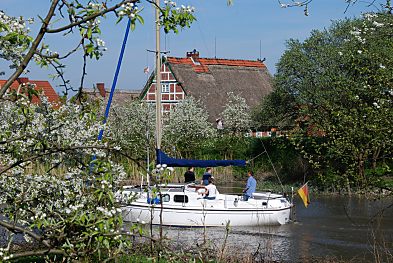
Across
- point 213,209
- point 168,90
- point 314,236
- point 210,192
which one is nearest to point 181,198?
point 210,192

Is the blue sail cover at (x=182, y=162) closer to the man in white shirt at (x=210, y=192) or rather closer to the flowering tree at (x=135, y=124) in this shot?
A: the man in white shirt at (x=210, y=192)

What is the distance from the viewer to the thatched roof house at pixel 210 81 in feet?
176

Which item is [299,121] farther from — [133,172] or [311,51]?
[133,172]

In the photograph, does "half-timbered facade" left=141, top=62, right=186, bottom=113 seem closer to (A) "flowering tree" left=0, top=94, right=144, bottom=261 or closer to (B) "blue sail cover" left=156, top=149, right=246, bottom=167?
(B) "blue sail cover" left=156, top=149, right=246, bottom=167

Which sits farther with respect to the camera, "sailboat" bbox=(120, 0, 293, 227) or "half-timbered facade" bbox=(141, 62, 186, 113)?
"half-timbered facade" bbox=(141, 62, 186, 113)

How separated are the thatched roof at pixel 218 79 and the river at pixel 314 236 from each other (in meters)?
27.9

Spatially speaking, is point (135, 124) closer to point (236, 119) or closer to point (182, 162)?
point (236, 119)

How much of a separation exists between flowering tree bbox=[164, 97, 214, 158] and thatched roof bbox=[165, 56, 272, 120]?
8031mm

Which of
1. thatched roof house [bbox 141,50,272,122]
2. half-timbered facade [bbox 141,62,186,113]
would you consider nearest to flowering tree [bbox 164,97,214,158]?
thatched roof house [bbox 141,50,272,122]

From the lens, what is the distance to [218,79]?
5734cm

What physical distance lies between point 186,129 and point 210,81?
1446 cm

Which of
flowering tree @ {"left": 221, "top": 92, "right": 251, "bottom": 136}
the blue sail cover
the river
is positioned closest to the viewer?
the river

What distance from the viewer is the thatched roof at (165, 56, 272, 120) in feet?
176

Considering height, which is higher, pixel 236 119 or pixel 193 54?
pixel 193 54
